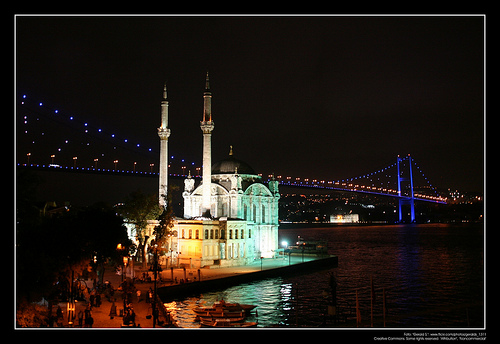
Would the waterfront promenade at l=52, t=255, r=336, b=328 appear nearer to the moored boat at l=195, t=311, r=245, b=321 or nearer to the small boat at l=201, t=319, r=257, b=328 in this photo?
the moored boat at l=195, t=311, r=245, b=321

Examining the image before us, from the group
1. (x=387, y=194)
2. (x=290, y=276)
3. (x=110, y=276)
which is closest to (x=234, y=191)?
(x=290, y=276)

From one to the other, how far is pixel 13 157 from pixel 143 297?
1592 centimetres

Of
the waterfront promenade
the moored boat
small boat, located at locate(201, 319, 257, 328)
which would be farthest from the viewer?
the moored boat

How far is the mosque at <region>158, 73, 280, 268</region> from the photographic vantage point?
1813 inches

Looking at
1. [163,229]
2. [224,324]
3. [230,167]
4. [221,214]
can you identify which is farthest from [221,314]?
[230,167]

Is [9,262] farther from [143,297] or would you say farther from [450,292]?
[450,292]

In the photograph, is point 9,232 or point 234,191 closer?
point 9,232

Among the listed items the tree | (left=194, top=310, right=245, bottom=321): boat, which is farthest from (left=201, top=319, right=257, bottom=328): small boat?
the tree

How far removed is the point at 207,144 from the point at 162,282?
18655mm

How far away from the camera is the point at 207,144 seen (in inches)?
1977

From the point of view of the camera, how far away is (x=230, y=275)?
39.0 metres

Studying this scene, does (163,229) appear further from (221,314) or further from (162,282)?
(221,314)
